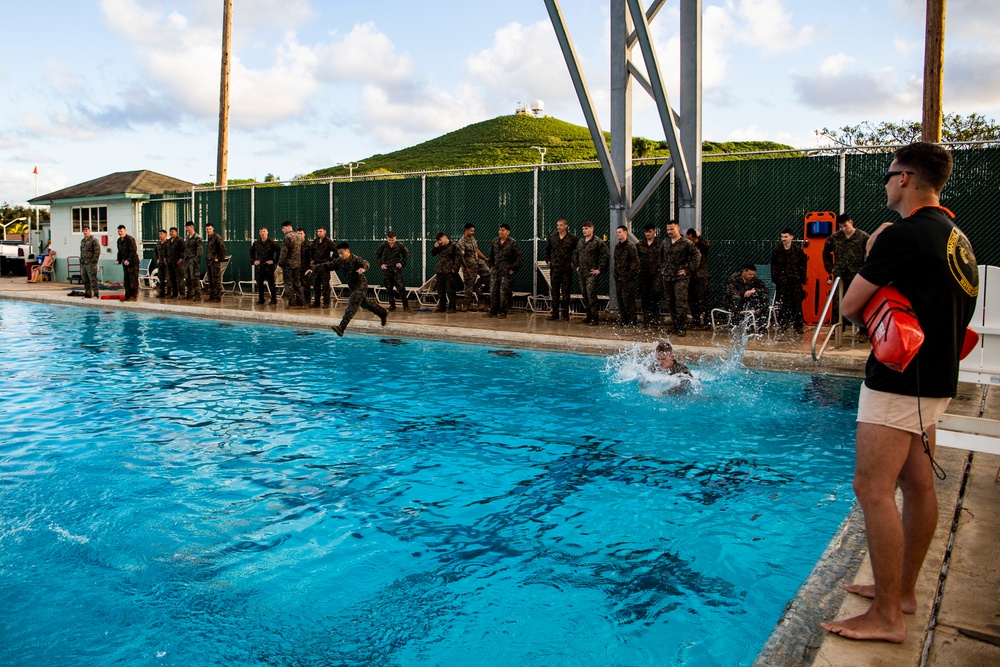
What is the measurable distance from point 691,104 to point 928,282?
12.0 m

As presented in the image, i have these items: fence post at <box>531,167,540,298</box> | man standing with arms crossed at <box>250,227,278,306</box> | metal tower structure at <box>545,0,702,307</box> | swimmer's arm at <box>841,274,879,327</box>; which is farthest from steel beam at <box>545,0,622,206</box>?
swimmer's arm at <box>841,274,879,327</box>

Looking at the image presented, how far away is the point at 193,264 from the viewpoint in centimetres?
2123

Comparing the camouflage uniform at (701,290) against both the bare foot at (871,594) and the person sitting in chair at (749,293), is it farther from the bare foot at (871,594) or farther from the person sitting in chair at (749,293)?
the bare foot at (871,594)

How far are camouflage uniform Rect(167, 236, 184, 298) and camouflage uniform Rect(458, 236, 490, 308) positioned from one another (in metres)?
8.53

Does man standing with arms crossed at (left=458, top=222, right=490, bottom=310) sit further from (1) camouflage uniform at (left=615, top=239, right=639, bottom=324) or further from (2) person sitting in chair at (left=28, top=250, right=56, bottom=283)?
(2) person sitting in chair at (left=28, top=250, right=56, bottom=283)

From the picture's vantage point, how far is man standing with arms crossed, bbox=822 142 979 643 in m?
3.10

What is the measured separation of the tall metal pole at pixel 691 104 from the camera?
554 inches

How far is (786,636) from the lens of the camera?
3.45 metres

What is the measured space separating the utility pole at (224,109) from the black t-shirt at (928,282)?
22.6m

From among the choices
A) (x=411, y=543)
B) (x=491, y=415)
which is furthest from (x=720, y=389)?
(x=411, y=543)

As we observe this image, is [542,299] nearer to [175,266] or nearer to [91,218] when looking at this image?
[175,266]

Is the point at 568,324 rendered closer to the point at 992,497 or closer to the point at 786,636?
the point at 992,497

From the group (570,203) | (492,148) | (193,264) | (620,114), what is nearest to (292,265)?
(193,264)

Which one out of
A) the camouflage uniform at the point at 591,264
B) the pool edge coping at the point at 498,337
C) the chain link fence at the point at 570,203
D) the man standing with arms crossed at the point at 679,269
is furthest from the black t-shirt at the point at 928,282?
the camouflage uniform at the point at 591,264
